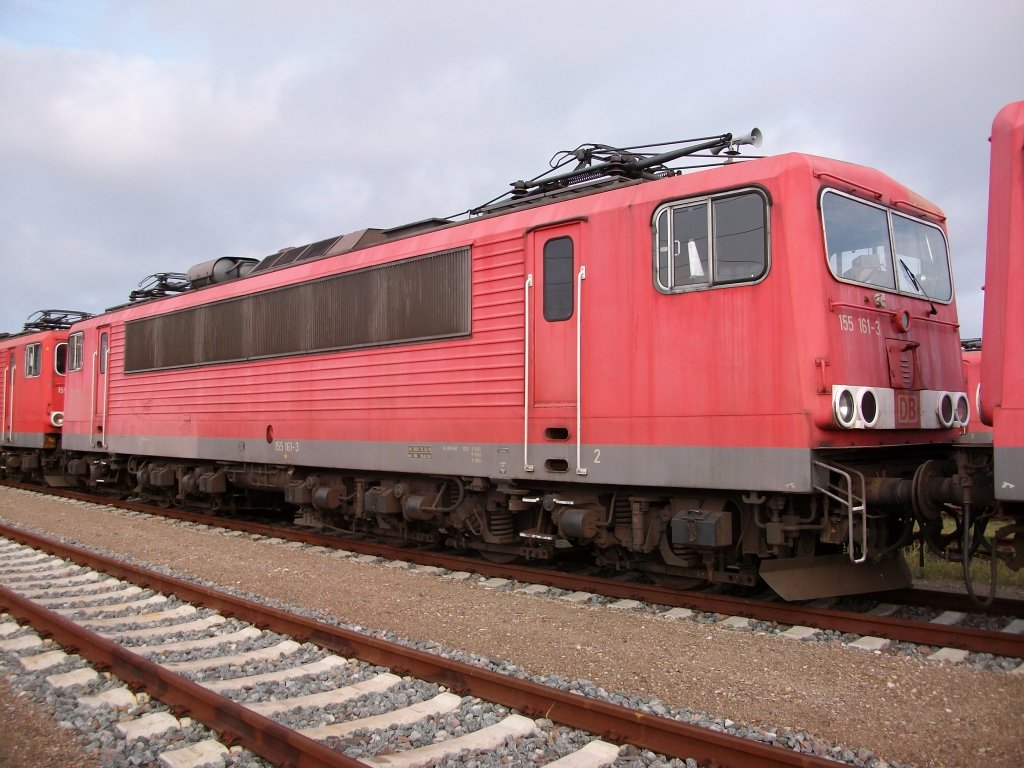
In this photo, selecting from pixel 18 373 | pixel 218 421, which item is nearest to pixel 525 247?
pixel 218 421

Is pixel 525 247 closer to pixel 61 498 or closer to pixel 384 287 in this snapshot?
pixel 384 287

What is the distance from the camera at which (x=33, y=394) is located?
64.8ft

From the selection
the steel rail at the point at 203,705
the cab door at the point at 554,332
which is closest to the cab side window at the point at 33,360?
the steel rail at the point at 203,705

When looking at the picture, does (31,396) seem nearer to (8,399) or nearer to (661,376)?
(8,399)

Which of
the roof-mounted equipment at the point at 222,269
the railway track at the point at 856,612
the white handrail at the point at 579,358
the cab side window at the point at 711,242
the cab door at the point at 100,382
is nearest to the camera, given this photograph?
the railway track at the point at 856,612

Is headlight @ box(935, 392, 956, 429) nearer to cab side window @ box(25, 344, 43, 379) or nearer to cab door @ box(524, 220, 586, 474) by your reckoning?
cab door @ box(524, 220, 586, 474)

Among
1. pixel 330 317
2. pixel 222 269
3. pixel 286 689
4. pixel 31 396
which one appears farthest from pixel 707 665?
pixel 31 396

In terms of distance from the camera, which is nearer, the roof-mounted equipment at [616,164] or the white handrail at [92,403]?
the roof-mounted equipment at [616,164]

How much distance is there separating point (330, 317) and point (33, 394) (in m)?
13.0

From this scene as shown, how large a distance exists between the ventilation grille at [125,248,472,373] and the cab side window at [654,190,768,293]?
2412 millimetres

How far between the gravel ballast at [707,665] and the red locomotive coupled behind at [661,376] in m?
0.84

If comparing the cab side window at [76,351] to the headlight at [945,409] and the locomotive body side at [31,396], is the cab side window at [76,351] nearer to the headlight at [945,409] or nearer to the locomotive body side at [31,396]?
the locomotive body side at [31,396]

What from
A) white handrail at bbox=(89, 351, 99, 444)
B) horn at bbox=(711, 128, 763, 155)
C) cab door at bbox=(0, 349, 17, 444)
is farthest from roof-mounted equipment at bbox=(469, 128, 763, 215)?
cab door at bbox=(0, 349, 17, 444)

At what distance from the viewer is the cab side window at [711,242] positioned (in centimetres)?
648
